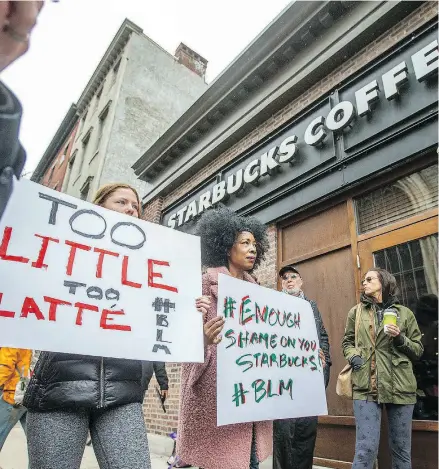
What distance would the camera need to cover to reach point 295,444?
300cm

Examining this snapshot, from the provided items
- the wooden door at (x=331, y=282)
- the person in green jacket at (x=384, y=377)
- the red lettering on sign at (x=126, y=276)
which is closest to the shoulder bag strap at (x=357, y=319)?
the person in green jacket at (x=384, y=377)

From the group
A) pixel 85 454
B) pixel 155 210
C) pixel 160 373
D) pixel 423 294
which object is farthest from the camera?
pixel 155 210

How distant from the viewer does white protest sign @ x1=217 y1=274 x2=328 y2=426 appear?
1907 mm

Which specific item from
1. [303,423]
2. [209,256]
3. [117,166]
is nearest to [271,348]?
[209,256]

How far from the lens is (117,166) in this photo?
12.3 metres

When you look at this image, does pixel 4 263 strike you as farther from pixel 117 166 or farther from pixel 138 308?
pixel 117 166

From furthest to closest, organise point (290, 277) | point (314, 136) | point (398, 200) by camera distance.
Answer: point (314, 136) < point (398, 200) < point (290, 277)

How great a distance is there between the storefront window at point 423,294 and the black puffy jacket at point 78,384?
2.95 meters

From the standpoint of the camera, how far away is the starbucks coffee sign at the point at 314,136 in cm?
434

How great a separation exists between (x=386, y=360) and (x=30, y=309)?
8.61 ft

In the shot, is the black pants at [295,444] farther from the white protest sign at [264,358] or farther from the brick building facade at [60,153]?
the brick building facade at [60,153]

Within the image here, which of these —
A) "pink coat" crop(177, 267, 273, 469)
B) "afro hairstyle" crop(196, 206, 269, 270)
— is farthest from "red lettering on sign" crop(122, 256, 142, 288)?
"afro hairstyle" crop(196, 206, 269, 270)

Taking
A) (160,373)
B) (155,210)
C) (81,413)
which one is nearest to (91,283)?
(81,413)

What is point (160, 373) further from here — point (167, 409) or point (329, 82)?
point (329, 82)
